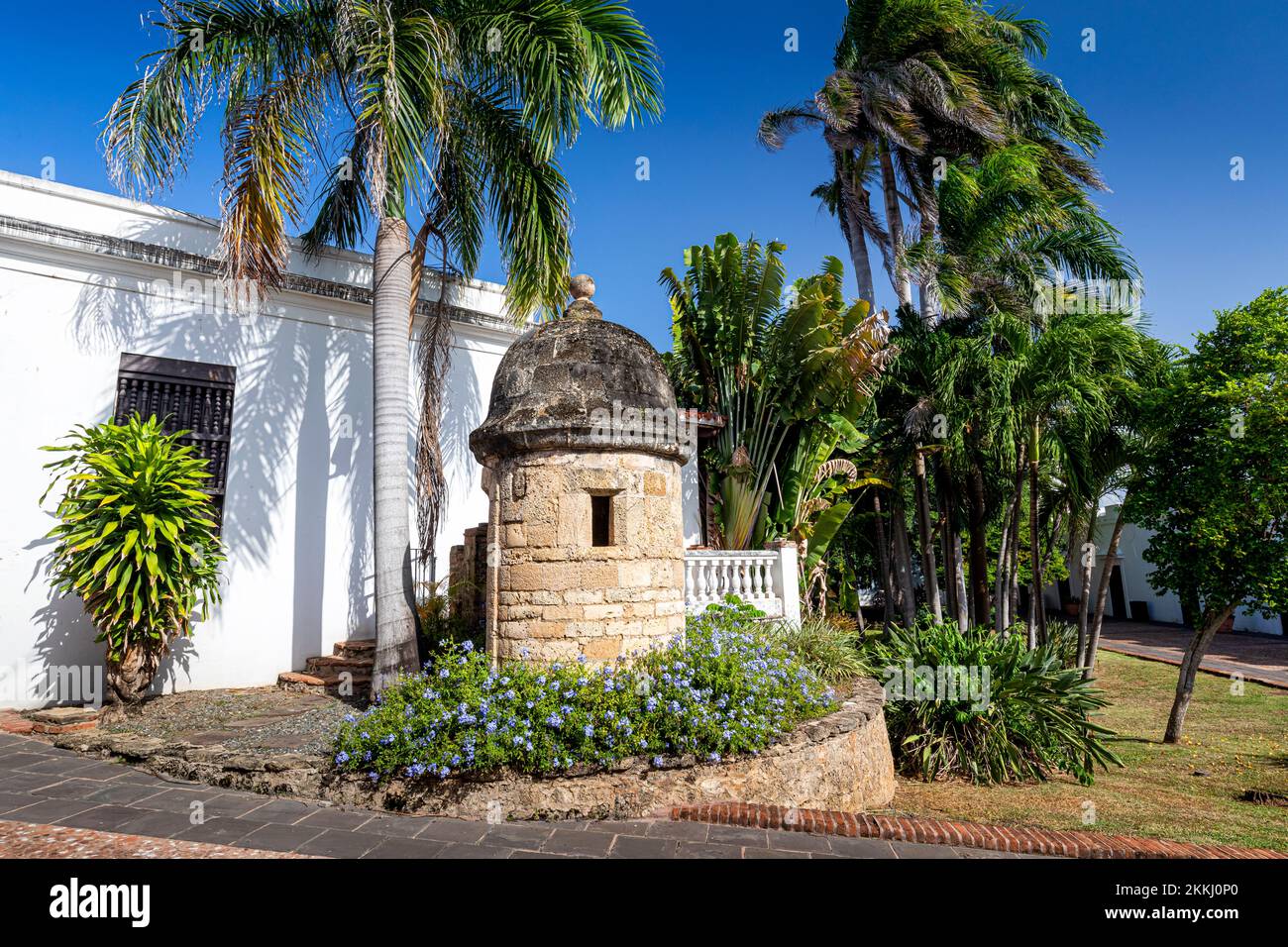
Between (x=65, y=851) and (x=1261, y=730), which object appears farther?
(x=1261, y=730)

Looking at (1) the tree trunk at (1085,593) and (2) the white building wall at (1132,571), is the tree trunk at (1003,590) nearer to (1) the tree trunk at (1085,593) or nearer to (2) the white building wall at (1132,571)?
(1) the tree trunk at (1085,593)

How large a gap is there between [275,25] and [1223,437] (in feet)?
38.7

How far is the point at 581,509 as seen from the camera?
5914 millimetres

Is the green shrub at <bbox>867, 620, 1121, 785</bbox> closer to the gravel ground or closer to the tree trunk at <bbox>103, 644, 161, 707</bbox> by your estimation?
the gravel ground

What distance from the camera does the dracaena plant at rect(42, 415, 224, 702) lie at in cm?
707

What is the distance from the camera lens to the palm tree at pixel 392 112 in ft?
24.2

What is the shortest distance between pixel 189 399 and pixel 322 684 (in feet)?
12.9

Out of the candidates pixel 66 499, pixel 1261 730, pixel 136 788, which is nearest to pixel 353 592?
pixel 66 499

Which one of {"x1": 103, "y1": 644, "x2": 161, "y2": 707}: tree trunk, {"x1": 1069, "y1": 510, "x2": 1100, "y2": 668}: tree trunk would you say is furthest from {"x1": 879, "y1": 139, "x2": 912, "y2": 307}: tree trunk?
{"x1": 103, "y1": 644, "x2": 161, "y2": 707}: tree trunk

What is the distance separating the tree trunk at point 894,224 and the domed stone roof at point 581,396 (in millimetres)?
9538

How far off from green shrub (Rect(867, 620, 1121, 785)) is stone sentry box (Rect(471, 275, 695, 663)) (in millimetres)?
3395

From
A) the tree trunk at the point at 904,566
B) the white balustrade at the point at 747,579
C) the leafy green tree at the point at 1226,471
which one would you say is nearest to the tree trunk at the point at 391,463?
the white balustrade at the point at 747,579

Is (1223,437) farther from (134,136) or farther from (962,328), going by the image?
(134,136)
